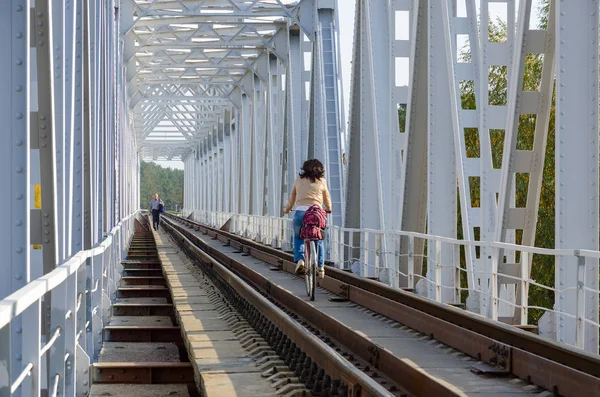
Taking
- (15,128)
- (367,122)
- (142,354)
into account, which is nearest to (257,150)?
(367,122)

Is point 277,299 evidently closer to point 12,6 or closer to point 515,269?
point 515,269

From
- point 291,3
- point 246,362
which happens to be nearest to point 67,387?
point 246,362

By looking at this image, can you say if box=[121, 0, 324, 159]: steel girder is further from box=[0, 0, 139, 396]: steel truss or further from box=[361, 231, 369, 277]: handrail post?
box=[0, 0, 139, 396]: steel truss

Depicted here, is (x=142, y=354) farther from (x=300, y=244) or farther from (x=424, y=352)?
(x=424, y=352)

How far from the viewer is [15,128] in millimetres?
4465

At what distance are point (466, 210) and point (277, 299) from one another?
2.50 meters

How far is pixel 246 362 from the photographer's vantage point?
7035 millimetres

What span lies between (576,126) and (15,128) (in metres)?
5.77

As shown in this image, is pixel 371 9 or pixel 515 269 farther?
pixel 371 9

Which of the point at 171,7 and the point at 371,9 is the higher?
the point at 171,7

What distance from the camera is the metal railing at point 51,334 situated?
124 inches

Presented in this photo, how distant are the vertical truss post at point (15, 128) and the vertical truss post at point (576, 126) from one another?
5.59 m

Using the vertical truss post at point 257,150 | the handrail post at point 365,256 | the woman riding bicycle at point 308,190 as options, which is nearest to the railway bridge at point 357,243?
the handrail post at point 365,256

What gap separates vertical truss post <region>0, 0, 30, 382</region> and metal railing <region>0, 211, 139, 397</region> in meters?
0.22
